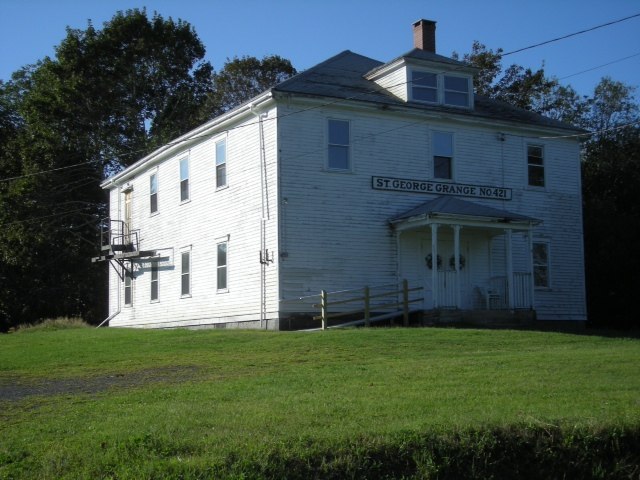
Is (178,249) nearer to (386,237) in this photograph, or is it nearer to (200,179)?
(200,179)

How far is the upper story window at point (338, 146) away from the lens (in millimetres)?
24812

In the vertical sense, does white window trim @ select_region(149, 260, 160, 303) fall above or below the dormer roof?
below

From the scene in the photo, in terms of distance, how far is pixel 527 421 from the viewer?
9.73 m

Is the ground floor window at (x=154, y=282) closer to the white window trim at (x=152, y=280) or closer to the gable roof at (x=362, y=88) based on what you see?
the white window trim at (x=152, y=280)

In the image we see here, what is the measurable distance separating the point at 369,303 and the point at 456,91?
26.7 feet

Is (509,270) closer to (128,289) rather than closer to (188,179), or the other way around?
(188,179)

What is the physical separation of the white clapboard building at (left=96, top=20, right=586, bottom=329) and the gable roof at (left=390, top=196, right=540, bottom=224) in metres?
0.09

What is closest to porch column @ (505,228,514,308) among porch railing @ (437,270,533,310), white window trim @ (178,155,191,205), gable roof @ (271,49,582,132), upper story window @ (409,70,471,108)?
porch railing @ (437,270,533,310)

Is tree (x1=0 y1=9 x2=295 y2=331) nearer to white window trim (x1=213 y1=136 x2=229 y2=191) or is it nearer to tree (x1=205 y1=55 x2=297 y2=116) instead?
tree (x1=205 y1=55 x2=297 y2=116)

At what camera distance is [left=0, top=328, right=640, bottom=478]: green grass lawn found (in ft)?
27.3

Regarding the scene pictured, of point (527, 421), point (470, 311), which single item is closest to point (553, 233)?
point (470, 311)

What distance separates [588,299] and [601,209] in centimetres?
387

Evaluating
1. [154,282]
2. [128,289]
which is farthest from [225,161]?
[128,289]

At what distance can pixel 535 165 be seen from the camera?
94.3 ft
